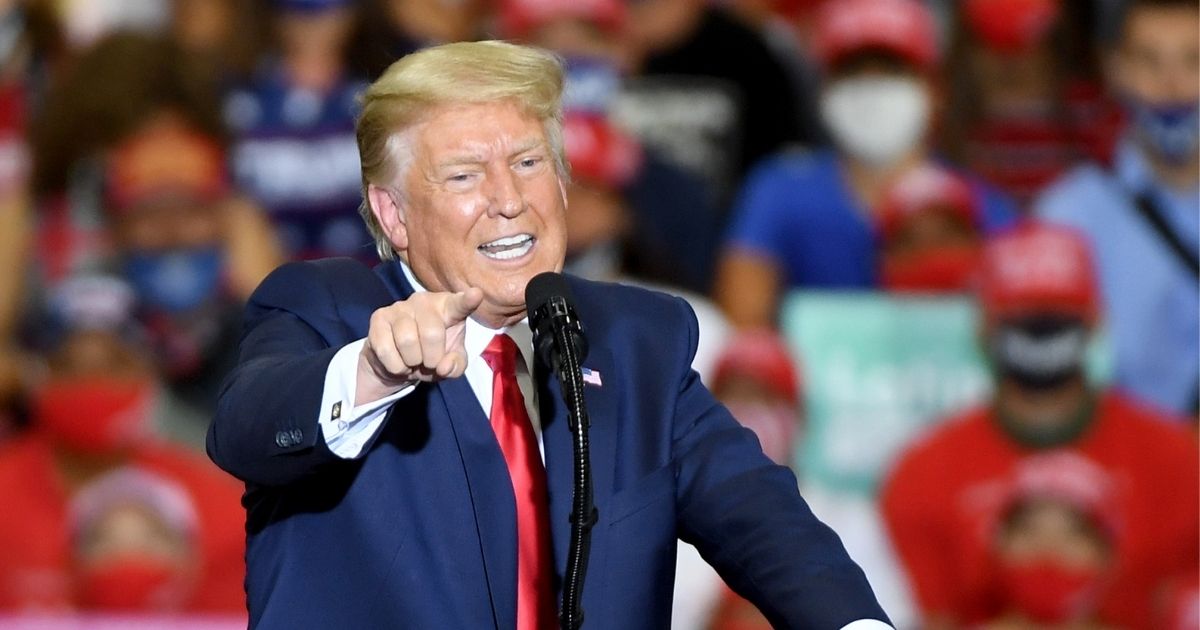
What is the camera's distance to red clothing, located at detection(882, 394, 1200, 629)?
453 cm

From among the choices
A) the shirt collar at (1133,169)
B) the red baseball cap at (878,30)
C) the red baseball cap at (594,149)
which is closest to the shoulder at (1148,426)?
the shirt collar at (1133,169)

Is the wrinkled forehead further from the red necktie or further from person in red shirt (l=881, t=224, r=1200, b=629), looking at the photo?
person in red shirt (l=881, t=224, r=1200, b=629)

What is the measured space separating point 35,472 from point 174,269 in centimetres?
64

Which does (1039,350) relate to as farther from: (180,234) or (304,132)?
(180,234)

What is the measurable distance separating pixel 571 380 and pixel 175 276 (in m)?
3.50

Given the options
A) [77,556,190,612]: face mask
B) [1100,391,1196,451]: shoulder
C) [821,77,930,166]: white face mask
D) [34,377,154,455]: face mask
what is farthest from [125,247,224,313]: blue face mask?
[1100,391,1196,451]: shoulder

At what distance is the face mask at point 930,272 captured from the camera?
495cm

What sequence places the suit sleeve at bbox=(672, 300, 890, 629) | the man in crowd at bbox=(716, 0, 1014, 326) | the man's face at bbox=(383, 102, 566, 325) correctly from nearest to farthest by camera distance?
the suit sleeve at bbox=(672, 300, 890, 629)
the man's face at bbox=(383, 102, 566, 325)
the man in crowd at bbox=(716, 0, 1014, 326)

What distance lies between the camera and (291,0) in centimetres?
527

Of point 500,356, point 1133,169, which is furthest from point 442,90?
point 1133,169

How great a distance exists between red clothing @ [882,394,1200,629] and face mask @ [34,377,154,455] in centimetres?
175

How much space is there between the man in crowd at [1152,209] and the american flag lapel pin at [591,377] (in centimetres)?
291

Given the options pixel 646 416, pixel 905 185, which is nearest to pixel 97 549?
pixel 905 185

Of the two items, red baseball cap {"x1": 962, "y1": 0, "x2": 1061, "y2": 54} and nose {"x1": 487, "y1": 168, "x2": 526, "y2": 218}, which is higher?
red baseball cap {"x1": 962, "y1": 0, "x2": 1061, "y2": 54}
